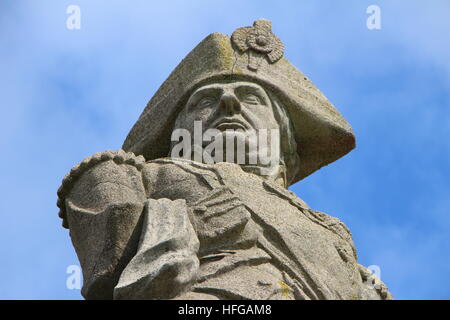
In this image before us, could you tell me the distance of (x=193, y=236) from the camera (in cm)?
1043

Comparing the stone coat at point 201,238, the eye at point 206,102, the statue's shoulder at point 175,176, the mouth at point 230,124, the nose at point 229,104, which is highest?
the eye at point 206,102

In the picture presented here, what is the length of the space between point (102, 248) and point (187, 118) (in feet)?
8.34

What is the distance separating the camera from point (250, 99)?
1286cm

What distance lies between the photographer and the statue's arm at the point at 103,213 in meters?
10.5

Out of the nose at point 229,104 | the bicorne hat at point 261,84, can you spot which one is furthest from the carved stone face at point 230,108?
the bicorne hat at point 261,84

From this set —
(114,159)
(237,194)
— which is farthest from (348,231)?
(114,159)

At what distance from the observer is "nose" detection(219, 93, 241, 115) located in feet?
41.3

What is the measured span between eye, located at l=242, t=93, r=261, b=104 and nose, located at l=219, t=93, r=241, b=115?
217 mm

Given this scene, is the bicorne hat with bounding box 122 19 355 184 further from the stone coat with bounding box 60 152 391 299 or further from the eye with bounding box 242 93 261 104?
the stone coat with bounding box 60 152 391 299

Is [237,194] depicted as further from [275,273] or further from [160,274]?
[160,274]

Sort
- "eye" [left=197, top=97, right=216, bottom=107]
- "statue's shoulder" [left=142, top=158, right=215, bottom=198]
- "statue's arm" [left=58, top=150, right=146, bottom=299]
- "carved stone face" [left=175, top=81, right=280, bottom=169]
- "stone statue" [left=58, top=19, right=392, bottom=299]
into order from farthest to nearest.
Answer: "eye" [left=197, top=97, right=216, bottom=107] → "carved stone face" [left=175, top=81, right=280, bottom=169] → "statue's shoulder" [left=142, top=158, right=215, bottom=198] → "statue's arm" [left=58, top=150, right=146, bottom=299] → "stone statue" [left=58, top=19, right=392, bottom=299]

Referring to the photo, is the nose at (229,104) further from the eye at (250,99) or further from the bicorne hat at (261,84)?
the bicorne hat at (261,84)

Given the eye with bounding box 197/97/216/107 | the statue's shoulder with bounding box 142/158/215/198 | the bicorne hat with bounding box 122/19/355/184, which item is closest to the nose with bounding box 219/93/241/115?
the eye with bounding box 197/97/216/107

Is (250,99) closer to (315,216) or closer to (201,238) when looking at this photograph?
(315,216)
